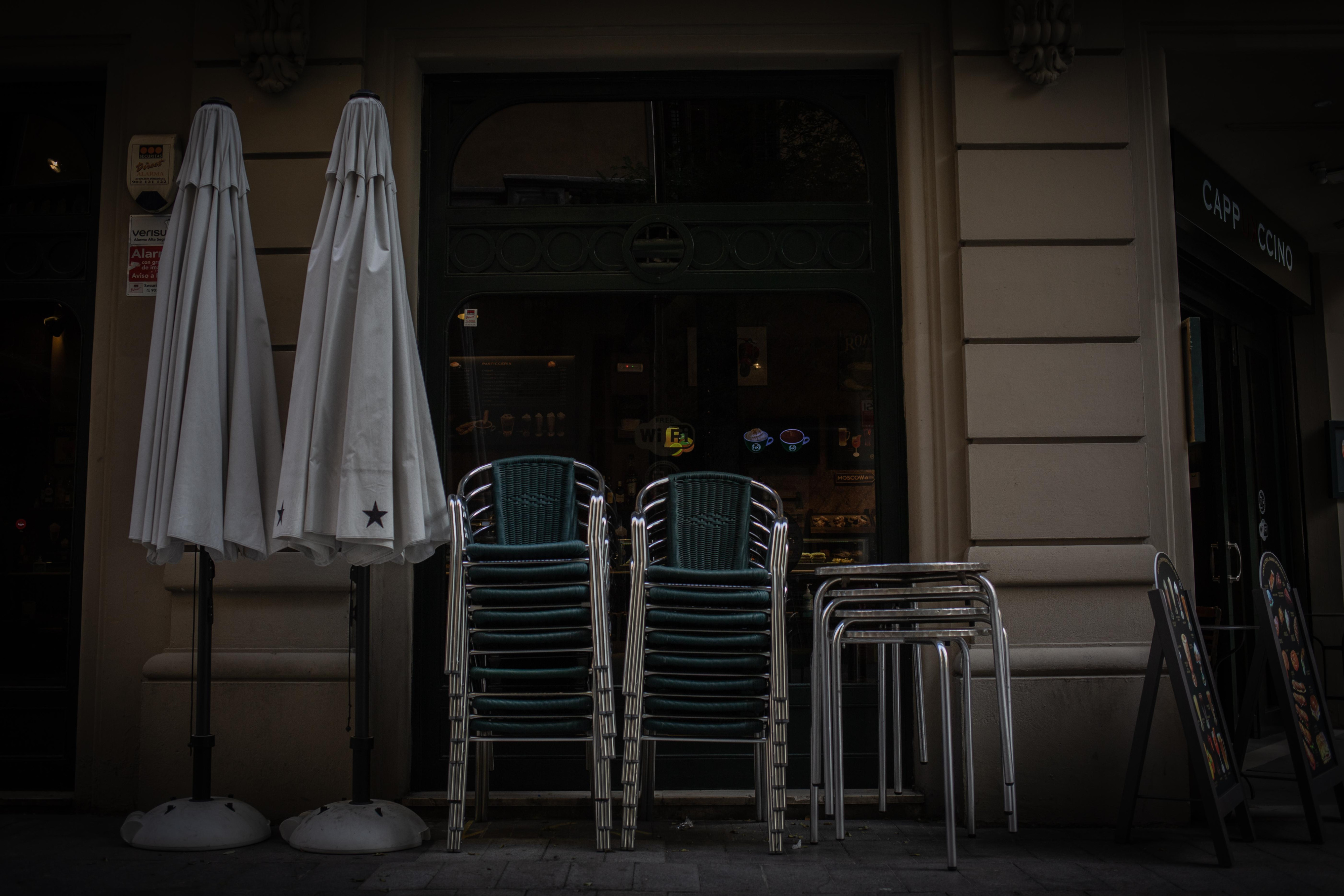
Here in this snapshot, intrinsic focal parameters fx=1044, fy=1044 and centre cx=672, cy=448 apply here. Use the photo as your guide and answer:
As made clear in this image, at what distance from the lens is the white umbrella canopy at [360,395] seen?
13.5 ft

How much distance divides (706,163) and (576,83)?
0.81 meters

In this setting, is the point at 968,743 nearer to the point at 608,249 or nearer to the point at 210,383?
the point at 608,249

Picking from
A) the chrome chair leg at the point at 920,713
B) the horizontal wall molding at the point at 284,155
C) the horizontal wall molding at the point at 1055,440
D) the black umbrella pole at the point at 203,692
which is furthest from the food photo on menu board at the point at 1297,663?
the horizontal wall molding at the point at 284,155

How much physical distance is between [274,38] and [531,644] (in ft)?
10.5

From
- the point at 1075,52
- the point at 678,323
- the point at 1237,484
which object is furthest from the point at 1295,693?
the point at 678,323

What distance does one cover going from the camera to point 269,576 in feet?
16.2

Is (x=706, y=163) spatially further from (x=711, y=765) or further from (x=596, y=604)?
(x=711, y=765)

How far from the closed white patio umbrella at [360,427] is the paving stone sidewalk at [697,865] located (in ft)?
0.77

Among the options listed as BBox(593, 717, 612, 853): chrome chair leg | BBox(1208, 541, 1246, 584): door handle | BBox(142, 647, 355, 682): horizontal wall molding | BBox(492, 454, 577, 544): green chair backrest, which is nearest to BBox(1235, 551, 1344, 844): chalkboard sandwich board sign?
BBox(1208, 541, 1246, 584): door handle

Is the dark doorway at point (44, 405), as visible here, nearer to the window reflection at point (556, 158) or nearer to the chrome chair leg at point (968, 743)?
the window reflection at point (556, 158)

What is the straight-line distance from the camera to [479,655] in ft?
14.5

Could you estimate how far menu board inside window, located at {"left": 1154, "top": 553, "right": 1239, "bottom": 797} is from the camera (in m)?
4.06

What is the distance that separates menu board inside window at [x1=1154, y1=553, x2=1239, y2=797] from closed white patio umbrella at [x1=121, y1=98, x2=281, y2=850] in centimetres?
362

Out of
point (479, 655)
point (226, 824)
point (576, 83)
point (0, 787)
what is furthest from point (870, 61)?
point (0, 787)
